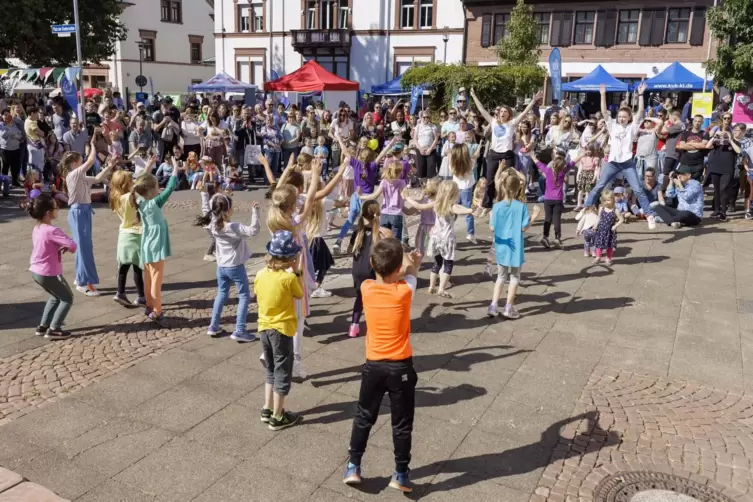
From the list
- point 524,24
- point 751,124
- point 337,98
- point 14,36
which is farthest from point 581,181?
point 14,36

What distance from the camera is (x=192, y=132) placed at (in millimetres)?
17125

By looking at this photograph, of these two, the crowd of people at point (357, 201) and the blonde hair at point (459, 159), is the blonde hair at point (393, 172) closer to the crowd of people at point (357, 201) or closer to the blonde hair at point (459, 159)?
the crowd of people at point (357, 201)

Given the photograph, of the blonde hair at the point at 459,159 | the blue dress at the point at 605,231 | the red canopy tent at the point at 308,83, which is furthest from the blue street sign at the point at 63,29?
the blue dress at the point at 605,231

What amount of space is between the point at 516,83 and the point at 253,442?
24060 millimetres

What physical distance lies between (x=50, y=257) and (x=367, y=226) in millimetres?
3115

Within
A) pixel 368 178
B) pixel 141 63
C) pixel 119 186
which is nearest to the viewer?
pixel 119 186

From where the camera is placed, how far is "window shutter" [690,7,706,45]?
117 feet

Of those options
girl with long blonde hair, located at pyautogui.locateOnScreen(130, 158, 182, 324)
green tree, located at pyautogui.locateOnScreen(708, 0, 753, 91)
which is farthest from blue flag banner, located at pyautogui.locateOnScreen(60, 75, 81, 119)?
green tree, located at pyautogui.locateOnScreen(708, 0, 753, 91)

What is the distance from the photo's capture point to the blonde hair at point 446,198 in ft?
25.4

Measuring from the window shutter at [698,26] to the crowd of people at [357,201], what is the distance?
63.4 ft

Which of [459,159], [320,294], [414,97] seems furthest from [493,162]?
[414,97]

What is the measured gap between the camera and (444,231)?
7883 mm

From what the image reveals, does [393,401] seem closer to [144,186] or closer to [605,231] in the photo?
[144,186]

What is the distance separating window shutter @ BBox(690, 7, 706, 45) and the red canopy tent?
933 inches
